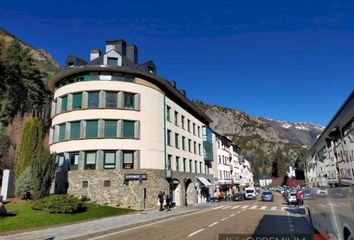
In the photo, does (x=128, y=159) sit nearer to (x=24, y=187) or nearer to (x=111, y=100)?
(x=111, y=100)

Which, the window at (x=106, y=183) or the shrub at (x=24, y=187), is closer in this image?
the shrub at (x=24, y=187)

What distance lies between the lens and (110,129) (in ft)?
116

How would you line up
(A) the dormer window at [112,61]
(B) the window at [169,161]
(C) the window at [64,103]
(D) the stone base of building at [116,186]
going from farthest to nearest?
(B) the window at [169,161]
(A) the dormer window at [112,61]
(C) the window at [64,103]
(D) the stone base of building at [116,186]

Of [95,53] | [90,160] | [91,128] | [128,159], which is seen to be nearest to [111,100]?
[91,128]

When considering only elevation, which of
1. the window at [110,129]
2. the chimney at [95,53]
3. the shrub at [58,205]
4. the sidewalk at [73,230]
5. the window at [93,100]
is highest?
the chimney at [95,53]

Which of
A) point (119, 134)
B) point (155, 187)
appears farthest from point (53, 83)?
point (155, 187)

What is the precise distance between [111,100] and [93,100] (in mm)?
1816

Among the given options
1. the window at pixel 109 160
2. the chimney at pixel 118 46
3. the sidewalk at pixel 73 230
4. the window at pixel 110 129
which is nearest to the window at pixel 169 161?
the window at pixel 109 160

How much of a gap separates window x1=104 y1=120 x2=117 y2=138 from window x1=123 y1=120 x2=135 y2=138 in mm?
941

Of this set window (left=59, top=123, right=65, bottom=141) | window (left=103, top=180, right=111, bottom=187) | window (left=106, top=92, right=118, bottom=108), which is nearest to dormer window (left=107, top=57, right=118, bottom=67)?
window (left=106, top=92, right=118, bottom=108)

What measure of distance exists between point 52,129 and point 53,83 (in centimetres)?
562

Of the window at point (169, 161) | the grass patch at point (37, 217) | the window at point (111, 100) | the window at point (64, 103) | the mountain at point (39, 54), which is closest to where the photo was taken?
the grass patch at point (37, 217)

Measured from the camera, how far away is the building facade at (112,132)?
112 ft

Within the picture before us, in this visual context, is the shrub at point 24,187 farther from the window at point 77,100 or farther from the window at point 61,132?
the window at point 77,100
